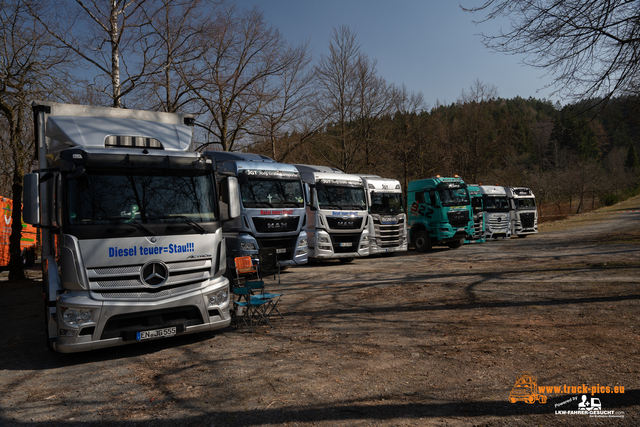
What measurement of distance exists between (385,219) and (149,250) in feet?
38.9

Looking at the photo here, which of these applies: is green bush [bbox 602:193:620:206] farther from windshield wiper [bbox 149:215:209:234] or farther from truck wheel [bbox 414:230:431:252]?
windshield wiper [bbox 149:215:209:234]

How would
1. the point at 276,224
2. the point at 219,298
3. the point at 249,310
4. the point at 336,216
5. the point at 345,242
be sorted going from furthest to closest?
the point at 345,242 → the point at 336,216 → the point at 276,224 → the point at 249,310 → the point at 219,298

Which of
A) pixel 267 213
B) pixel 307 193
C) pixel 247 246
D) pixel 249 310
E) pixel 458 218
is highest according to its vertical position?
pixel 307 193

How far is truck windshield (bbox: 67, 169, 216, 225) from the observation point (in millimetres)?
5480

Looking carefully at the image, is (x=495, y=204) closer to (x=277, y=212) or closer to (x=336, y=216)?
(x=336, y=216)

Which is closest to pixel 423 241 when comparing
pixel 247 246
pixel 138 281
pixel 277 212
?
pixel 277 212

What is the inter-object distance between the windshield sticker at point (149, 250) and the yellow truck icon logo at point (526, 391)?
4360 mm

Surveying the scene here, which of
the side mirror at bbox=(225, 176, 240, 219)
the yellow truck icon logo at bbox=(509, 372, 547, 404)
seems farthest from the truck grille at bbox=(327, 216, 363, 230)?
the yellow truck icon logo at bbox=(509, 372, 547, 404)

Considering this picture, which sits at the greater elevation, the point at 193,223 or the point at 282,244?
→ the point at 193,223

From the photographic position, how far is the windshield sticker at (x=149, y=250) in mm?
5424

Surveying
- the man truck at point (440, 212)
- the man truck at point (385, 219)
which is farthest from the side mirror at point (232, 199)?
the man truck at point (440, 212)

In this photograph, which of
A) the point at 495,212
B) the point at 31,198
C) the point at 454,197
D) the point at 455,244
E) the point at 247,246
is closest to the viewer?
the point at 31,198

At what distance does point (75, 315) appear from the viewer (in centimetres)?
521

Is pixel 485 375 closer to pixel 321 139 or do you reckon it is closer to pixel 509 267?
pixel 509 267
